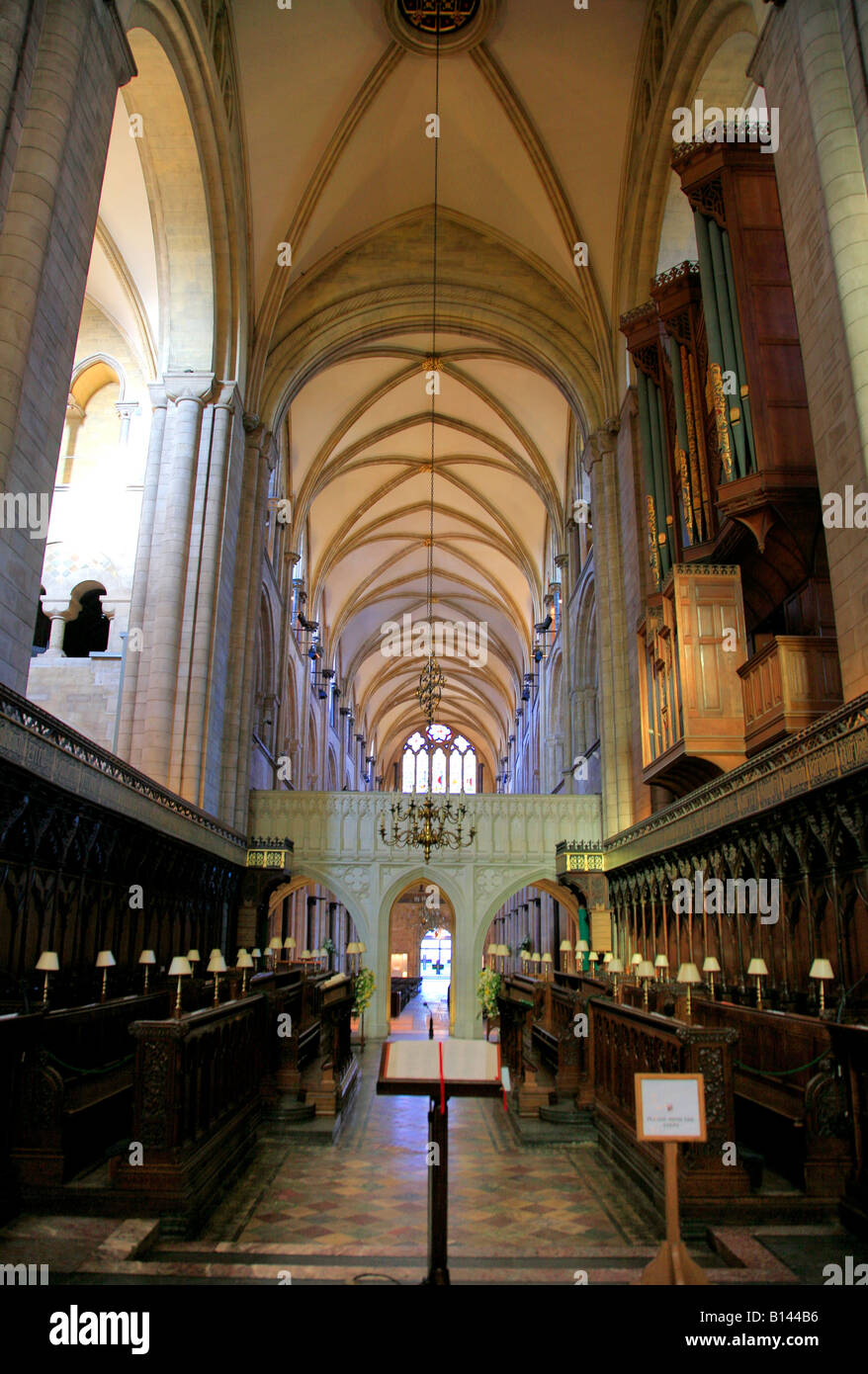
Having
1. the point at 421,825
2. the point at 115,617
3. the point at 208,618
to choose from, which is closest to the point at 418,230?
the point at 208,618

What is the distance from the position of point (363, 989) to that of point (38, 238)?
13.2 metres

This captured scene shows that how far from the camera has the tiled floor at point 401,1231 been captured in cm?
412

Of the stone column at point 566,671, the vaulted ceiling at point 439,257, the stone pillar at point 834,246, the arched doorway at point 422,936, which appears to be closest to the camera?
the stone pillar at point 834,246

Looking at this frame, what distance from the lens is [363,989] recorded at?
54.9 ft

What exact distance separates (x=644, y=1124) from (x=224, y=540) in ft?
42.7

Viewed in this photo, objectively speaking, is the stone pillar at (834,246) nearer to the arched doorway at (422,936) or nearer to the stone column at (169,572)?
the stone column at (169,572)

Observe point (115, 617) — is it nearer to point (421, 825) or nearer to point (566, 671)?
point (421, 825)

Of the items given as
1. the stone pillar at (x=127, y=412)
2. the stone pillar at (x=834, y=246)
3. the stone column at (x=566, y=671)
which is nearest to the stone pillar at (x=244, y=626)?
the stone pillar at (x=127, y=412)

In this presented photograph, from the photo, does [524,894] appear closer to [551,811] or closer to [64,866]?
[551,811]

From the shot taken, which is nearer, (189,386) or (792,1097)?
(792,1097)

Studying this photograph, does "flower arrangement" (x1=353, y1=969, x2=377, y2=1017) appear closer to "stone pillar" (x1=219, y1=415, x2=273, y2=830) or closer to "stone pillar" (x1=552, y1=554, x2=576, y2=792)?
"stone pillar" (x1=219, y1=415, x2=273, y2=830)

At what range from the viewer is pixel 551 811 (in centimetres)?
1841

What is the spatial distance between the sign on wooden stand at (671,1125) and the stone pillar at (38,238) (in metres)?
5.50
